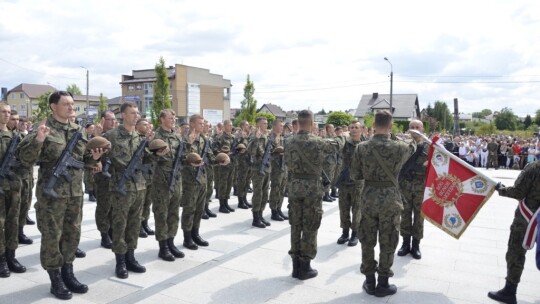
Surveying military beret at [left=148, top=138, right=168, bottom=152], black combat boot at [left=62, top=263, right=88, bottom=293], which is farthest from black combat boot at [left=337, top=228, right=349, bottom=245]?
black combat boot at [left=62, top=263, right=88, bottom=293]

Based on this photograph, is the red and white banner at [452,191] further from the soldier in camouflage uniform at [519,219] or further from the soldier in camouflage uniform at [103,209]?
the soldier in camouflage uniform at [103,209]

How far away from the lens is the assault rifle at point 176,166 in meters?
5.41

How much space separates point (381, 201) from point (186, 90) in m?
58.1

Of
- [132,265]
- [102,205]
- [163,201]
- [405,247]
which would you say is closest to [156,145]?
[163,201]

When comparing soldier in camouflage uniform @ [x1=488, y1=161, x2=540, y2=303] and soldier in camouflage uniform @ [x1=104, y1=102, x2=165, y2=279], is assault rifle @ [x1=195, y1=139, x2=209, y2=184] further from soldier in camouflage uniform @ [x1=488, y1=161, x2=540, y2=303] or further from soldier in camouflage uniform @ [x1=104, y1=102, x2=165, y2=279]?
soldier in camouflage uniform @ [x1=488, y1=161, x2=540, y2=303]

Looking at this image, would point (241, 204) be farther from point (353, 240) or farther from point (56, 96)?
point (56, 96)

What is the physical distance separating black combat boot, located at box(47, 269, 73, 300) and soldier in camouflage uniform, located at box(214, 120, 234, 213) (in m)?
4.87

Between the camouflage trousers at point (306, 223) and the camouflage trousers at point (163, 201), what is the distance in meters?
1.68

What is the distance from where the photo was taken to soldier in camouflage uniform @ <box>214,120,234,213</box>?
9047 mm

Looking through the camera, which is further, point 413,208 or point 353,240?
point 353,240

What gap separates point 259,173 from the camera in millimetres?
7992

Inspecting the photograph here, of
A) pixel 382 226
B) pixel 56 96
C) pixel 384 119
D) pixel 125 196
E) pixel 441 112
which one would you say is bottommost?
pixel 382 226

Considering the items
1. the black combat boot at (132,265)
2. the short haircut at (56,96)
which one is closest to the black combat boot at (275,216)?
the black combat boot at (132,265)

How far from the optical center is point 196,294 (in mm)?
4344
